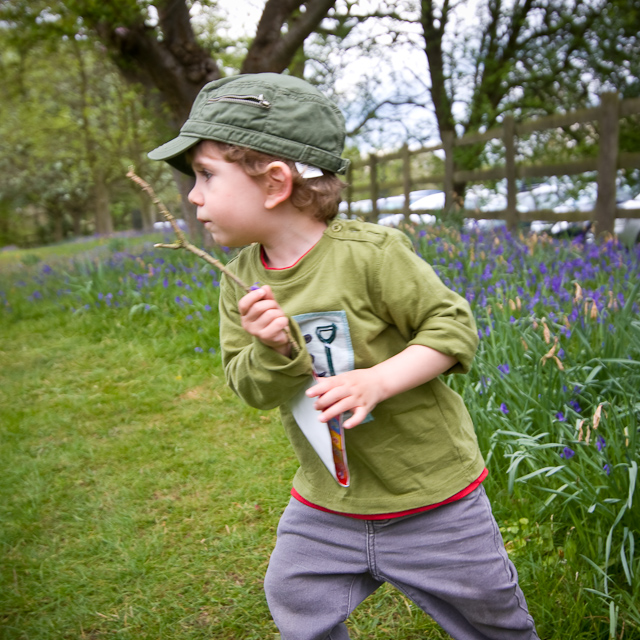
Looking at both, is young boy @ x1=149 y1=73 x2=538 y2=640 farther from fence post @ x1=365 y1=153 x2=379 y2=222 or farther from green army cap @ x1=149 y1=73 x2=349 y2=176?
fence post @ x1=365 y1=153 x2=379 y2=222

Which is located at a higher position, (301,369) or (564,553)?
(301,369)

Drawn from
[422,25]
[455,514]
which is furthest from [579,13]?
[455,514]

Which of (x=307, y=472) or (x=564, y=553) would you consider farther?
(x=564, y=553)

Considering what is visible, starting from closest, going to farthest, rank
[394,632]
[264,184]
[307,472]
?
[264,184] < [307,472] < [394,632]

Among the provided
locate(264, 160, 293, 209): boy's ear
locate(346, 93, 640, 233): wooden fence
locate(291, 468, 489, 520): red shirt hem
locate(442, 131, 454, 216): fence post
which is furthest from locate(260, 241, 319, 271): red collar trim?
locate(442, 131, 454, 216): fence post

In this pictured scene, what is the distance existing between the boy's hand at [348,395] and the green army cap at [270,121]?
0.50 meters

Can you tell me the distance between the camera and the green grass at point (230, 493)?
198 cm

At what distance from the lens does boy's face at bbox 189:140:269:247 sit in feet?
4.46

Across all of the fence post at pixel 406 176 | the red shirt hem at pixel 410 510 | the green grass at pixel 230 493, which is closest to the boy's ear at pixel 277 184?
the red shirt hem at pixel 410 510

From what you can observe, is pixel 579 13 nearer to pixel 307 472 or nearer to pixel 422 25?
pixel 422 25

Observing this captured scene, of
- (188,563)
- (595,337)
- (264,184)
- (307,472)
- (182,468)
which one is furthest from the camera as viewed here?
(182,468)

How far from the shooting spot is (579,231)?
7938 mm

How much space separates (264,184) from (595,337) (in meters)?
2.05

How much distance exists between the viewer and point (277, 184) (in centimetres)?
136
